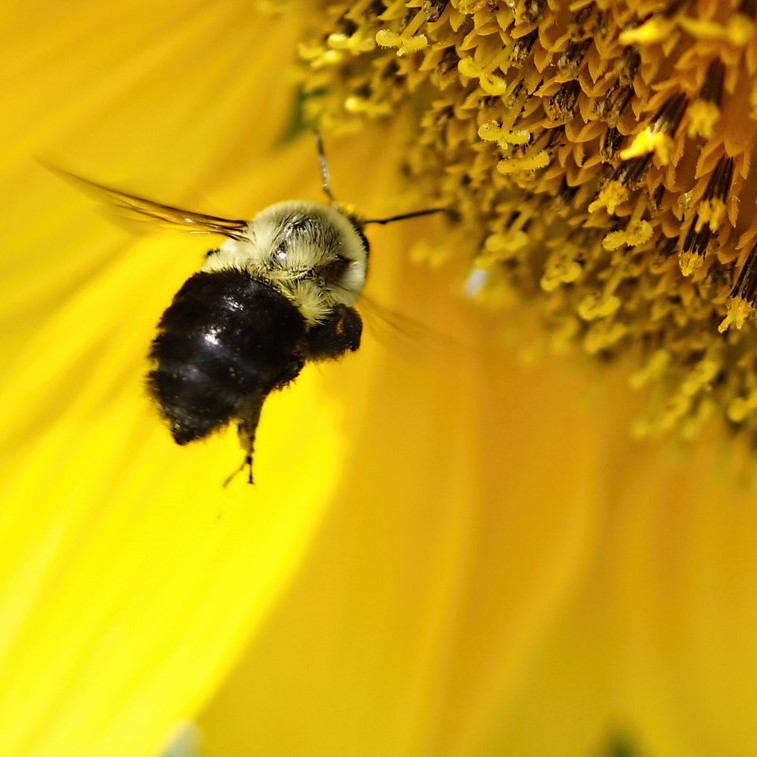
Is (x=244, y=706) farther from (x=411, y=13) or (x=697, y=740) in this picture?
(x=411, y=13)

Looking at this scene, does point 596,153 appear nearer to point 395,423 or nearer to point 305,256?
point 305,256

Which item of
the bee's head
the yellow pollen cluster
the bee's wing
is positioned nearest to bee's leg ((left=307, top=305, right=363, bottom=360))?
the bee's head

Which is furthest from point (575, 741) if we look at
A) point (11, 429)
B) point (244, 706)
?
point (11, 429)

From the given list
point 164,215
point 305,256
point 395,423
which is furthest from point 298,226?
point 395,423

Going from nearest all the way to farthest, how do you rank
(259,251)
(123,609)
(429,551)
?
(259,251) < (123,609) < (429,551)

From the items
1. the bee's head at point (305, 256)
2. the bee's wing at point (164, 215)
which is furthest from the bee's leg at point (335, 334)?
the bee's wing at point (164, 215)

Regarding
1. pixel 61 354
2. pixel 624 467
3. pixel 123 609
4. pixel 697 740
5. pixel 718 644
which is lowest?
pixel 123 609

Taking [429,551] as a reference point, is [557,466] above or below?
above
